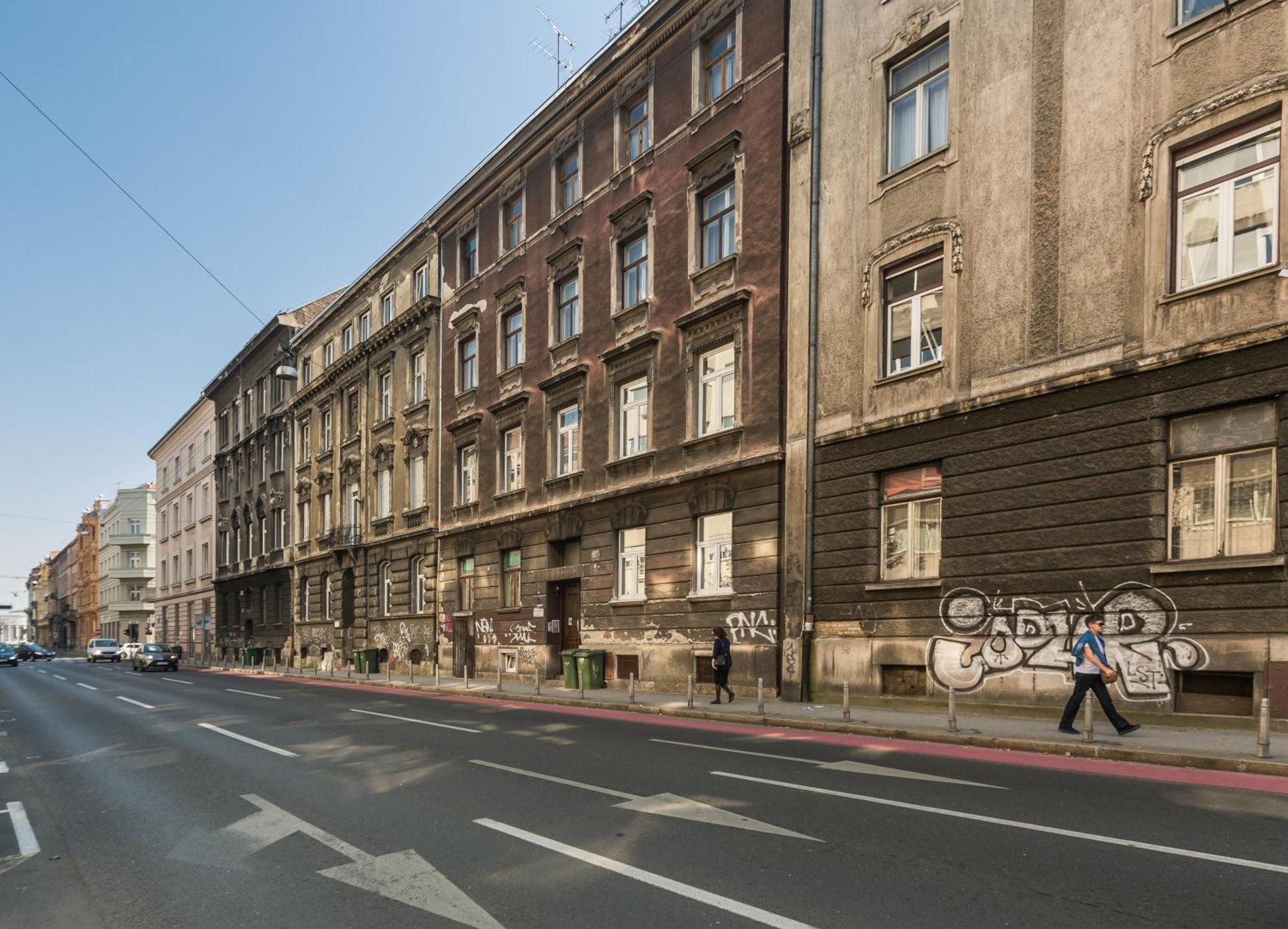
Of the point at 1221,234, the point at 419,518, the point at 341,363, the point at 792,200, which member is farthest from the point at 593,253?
the point at 341,363

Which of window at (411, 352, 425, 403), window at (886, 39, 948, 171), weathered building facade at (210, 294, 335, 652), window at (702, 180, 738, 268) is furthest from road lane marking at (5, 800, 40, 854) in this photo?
weathered building facade at (210, 294, 335, 652)

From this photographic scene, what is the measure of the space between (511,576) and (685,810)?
21271mm

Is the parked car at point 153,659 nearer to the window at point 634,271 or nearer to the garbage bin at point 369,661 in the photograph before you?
the garbage bin at point 369,661

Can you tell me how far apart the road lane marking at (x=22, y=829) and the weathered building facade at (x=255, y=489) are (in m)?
37.2

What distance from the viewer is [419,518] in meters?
33.8

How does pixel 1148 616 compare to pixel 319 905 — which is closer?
pixel 319 905

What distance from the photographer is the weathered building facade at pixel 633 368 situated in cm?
1952

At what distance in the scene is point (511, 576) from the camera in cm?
2823

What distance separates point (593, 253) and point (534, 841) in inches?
805

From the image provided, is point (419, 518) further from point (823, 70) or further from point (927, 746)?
point (927, 746)

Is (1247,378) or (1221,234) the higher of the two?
(1221,234)

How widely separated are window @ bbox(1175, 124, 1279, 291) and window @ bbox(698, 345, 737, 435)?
934cm

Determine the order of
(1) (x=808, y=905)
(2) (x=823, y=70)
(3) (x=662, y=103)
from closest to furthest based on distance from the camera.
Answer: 1. (1) (x=808, y=905)
2. (2) (x=823, y=70)
3. (3) (x=662, y=103)

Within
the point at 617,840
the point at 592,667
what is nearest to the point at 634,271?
the point at 592,667
